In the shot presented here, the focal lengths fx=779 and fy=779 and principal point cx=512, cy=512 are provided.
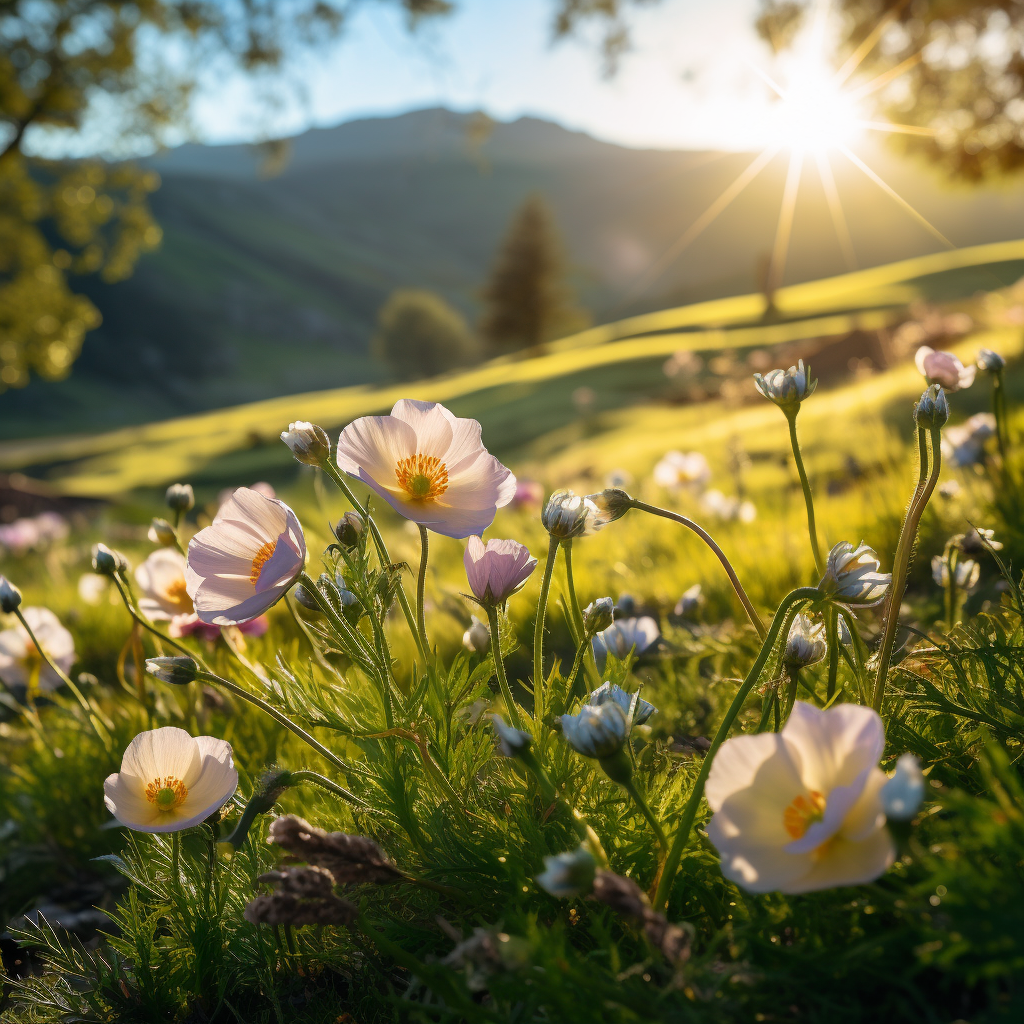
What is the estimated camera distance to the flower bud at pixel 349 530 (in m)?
1.22

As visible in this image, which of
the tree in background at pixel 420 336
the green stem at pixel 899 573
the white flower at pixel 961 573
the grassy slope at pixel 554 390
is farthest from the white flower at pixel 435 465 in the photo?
the tree in background at pixel 420 336

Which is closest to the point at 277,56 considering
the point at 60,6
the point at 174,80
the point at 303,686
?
the point at 60,6

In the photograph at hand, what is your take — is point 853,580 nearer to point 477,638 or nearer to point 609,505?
point 609,505

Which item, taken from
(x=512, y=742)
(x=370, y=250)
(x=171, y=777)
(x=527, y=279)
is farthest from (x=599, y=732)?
(x=370, y=250)

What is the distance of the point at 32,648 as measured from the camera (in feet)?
6.79

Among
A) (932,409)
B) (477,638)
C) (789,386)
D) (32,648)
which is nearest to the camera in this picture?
(932,409)

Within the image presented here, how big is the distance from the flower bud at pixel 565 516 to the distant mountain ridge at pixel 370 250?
48.8 meters

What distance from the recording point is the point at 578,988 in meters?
0.82

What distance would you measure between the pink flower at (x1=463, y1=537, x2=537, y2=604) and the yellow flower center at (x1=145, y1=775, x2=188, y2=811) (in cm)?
54

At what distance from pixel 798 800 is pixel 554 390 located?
20113mm

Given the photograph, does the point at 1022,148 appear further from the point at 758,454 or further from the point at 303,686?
the point at 303,686

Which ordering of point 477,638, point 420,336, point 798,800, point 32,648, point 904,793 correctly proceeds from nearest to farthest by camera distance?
point 904,793, point 798,800, point 477,638, point 32,648, point 420,336

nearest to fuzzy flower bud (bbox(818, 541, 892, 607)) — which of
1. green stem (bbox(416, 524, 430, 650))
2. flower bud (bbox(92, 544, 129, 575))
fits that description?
green stem (bbox(416, 524, 430, 650))

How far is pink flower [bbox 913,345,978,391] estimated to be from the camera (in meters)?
1.45
